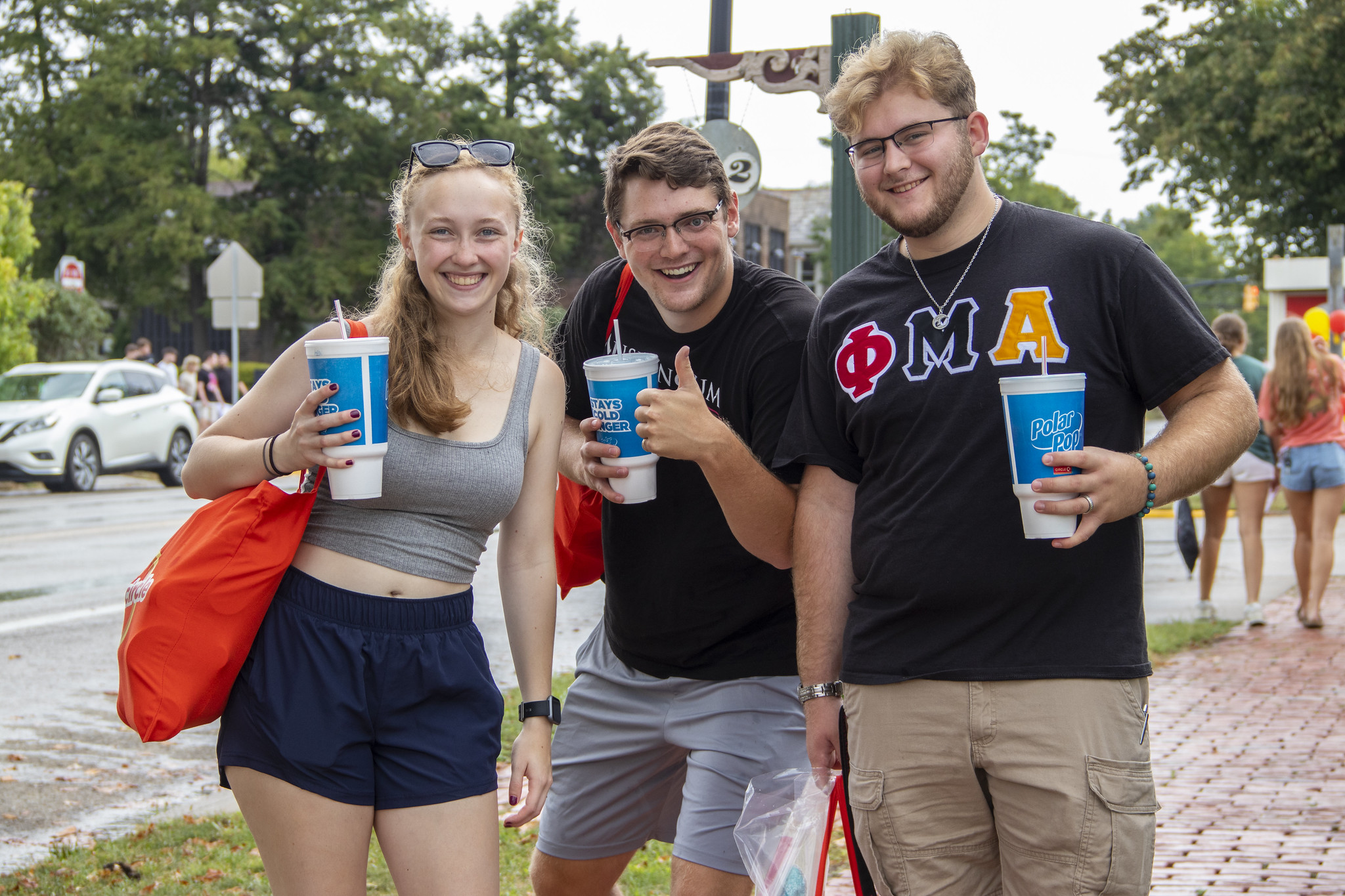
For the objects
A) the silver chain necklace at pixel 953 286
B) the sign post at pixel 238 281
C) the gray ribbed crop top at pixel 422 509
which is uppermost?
the sign post at pixel 238 281

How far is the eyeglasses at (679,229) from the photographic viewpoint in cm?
308

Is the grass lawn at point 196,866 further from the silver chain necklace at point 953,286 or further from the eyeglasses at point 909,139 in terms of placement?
the eyeglasses at point 909,139

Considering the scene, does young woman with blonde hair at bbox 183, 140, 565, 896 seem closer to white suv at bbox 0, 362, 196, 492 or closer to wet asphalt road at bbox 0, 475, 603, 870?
wet asphalt road at bbox 0, 475, 603, 870

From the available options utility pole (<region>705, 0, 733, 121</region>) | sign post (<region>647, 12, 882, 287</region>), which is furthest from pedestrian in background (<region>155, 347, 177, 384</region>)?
sign post (<region>647, 12, 882, 287</region>)

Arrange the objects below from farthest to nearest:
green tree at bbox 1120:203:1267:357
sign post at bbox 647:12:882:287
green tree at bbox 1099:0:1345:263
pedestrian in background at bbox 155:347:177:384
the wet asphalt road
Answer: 1. green tree at bbox 1120:203:1267:357
2. green tree at bbox 1099:0:1345:263
3. pedestrian in background at bbox 155:347:177:384
4. sign post at bbox 647:12:882:287
5. the wet asphalt road

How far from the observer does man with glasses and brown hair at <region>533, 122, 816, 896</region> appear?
121 inches

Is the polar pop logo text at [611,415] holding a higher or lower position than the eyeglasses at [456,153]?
lower

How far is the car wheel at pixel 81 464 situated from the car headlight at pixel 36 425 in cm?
44

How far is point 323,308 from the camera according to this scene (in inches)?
1734

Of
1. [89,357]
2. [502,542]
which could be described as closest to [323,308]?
[89,357]

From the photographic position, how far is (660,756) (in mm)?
3391

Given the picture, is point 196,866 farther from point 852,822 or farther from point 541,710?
point 852,822

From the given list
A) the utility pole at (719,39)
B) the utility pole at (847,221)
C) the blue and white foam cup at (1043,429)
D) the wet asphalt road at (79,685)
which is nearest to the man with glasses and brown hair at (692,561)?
the blue and white foam cup at (1043,429)

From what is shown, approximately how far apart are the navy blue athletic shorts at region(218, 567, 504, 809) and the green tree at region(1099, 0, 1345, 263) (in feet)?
95.0
